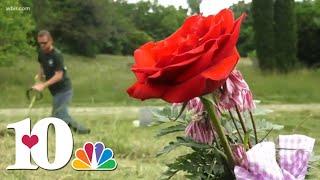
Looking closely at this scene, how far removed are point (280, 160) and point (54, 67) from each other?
719cm

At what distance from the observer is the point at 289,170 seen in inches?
53.9

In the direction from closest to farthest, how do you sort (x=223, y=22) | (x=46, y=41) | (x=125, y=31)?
1. (x=223, y=22)
2. (x=46, y=41)
3. (x=125, y=31)

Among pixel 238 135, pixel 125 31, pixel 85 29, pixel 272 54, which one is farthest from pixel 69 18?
pixel 238 135

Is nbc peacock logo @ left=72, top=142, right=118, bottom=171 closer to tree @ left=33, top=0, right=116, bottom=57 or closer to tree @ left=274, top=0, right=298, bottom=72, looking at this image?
tree @ left=274, top=0, right=298, bottom=72

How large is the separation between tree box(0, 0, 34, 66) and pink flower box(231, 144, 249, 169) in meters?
20.5

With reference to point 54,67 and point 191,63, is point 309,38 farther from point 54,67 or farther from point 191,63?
point 191,63

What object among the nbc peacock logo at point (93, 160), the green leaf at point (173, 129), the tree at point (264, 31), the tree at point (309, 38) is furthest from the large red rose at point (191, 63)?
the tree at point (309, 38)

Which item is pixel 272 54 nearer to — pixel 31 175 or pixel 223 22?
pixel 31 175

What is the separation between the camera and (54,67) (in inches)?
330

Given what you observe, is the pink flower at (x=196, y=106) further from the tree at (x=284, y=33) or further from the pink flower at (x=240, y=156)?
the tree at (x=284, y=33)

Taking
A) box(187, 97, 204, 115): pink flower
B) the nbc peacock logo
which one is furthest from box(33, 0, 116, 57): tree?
box(187, 97, 204, 115): pink flower

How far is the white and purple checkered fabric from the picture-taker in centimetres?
130

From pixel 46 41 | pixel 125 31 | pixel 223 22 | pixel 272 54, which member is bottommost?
pixel 125 31

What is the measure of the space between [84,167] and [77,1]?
32.8m
